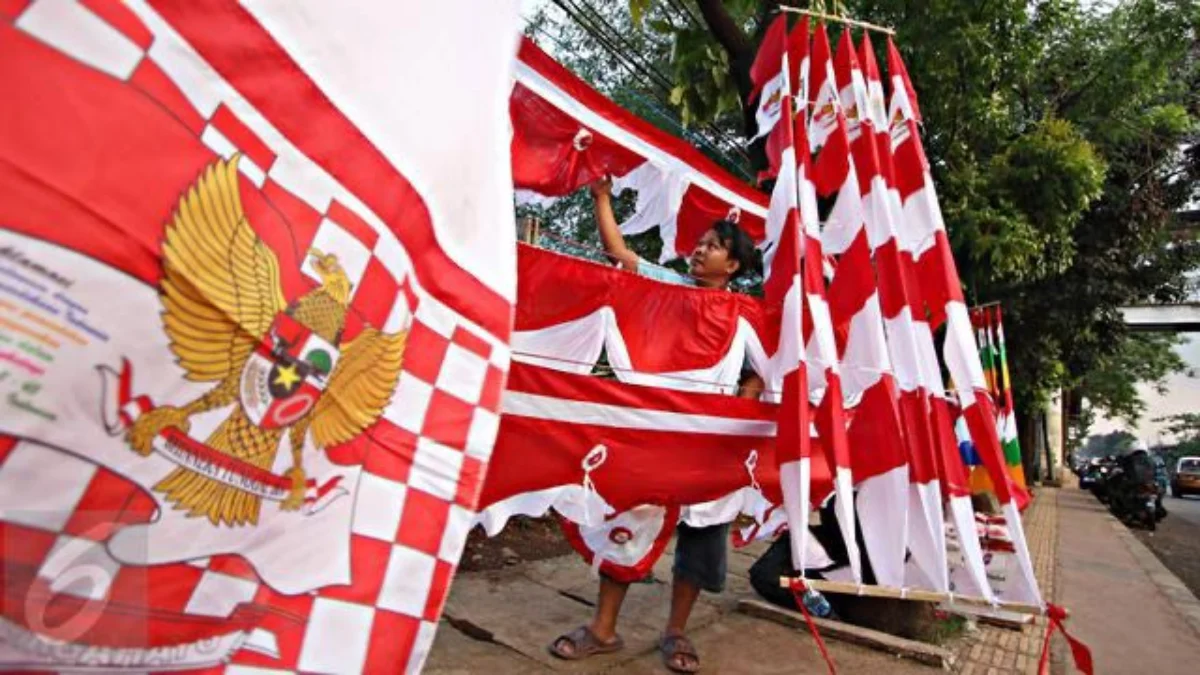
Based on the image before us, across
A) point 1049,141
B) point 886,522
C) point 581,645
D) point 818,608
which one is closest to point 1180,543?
point 1049,141

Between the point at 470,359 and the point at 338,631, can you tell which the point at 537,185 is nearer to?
the point at 470,359

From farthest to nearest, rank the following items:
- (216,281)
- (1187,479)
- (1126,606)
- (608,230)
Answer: (1187,479) → (1126,606) → (608,230) → (216,281)

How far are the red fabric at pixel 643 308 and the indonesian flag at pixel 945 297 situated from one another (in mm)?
680

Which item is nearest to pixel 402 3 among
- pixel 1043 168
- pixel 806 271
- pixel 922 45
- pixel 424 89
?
pixel 424 89

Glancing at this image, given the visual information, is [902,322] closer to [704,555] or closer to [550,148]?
[704,555]

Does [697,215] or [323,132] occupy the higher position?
[697,215]

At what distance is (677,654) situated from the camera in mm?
2812

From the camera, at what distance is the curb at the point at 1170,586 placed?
5.65 meters

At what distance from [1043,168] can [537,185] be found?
4.91 m

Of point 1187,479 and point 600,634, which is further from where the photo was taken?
point 1187,479

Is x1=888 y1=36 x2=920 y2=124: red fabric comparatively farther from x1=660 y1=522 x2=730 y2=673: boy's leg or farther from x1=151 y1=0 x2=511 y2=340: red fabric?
x1=151 y1=0 x2=511 y2=340: red fabric

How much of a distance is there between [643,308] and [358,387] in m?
A: 1.58

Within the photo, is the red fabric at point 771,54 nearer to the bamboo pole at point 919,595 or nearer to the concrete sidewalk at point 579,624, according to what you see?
the bamboo pole at point 919,595

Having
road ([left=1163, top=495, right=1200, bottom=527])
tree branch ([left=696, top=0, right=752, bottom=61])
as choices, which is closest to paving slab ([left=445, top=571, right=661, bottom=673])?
tree branch ([left=696, top=0, right=752, bottom=61])
